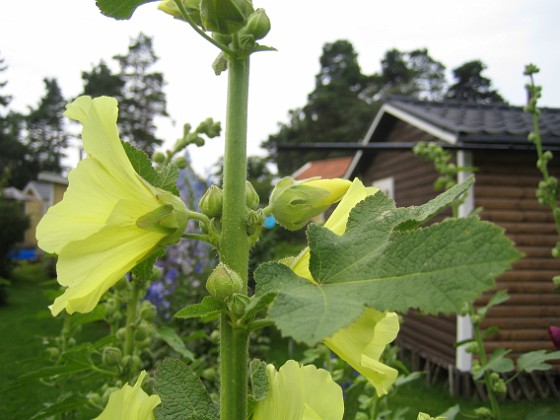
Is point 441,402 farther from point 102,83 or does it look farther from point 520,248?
point 102,83

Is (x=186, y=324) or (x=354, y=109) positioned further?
(x=354, y=109)

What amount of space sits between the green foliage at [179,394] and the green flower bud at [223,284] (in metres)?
0.22

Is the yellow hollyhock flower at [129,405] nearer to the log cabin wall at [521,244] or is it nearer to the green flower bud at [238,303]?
the green flower bud at [238,303]

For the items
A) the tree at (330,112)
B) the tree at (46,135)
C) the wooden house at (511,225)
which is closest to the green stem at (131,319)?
the wooden house at (511,225)

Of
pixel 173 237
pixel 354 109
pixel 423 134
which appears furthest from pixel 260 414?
pixel 354 109

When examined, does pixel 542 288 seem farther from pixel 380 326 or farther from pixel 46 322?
pixel 46 322

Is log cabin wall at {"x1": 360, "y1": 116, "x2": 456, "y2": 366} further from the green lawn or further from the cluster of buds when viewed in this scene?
the cluster of buds

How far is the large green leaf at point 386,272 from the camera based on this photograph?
459 millimetres

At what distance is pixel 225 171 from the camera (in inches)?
30.7

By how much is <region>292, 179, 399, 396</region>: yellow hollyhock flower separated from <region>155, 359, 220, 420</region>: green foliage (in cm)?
24

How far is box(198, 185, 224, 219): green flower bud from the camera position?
2.62 ft

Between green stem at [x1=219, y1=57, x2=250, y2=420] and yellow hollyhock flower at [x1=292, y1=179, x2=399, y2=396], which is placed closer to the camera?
yellow hollyhock flower at [x1=292, y1=179, x2=399, y2=396]

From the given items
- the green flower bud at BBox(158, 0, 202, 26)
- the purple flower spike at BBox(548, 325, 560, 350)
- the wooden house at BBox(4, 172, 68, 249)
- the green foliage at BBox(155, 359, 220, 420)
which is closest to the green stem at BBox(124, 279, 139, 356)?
the green foliage at BBox(155, 359, 220, 420)

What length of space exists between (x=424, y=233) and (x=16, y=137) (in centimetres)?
4131
